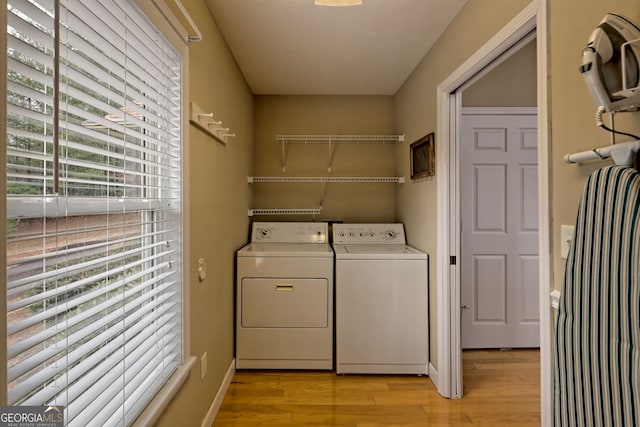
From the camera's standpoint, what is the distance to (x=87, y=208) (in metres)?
0.86

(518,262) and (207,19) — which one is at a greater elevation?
(207,19)

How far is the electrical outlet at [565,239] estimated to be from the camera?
111 centimetres

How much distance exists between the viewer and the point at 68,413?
78 centimetres

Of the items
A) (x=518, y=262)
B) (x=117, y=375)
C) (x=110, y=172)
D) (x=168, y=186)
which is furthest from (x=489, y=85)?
(x=117, y=375)

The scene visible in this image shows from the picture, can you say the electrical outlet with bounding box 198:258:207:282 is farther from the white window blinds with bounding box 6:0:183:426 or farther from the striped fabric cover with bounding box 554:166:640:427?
the striped fabric cover with bounding box 554:166:640:427

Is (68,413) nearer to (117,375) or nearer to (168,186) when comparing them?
(117,375)

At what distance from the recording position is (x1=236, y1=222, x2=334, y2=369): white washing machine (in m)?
2.53

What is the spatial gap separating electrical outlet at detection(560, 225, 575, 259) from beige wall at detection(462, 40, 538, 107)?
2.07 metres

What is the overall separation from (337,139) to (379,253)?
4.36 feet

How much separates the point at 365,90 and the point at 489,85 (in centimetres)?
107

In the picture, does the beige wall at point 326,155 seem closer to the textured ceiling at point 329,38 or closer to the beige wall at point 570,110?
the textured ceiling at point 329,38

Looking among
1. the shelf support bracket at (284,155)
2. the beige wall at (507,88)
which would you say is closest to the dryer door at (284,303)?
the shelf support bracket at (284,155)

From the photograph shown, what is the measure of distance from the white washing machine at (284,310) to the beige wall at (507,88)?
189 centimetres

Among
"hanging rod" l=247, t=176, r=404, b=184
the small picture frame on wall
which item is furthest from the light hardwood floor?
"hanging rod" l=247, t=176, r=404, b=184
